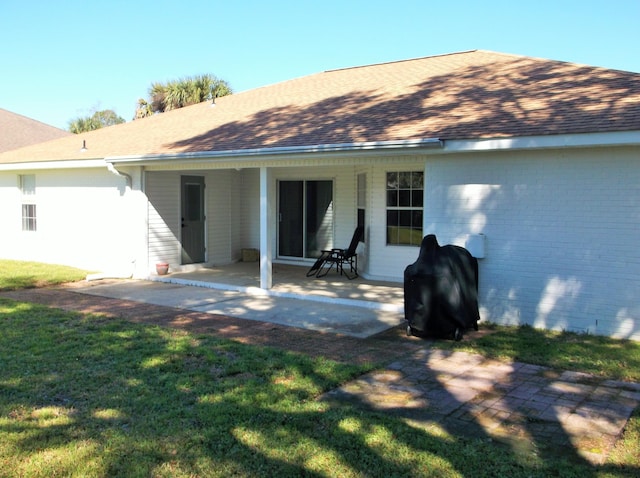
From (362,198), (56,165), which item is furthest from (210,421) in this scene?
(56,165)

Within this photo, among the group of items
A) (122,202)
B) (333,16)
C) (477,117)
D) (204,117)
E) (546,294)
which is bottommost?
(546,294)

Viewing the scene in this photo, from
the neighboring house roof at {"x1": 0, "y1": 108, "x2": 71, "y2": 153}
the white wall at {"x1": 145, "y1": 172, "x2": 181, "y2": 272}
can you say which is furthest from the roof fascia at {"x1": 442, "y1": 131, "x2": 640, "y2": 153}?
the neighboring house roof at {"x1": 0, "y1": 108, "x2": 71, "y2": 153}

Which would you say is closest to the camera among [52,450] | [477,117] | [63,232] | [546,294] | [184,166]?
[52,450]

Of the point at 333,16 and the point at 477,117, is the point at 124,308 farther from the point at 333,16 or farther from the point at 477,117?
the point at 333,16

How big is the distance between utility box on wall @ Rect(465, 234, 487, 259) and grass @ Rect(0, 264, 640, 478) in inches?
63.6

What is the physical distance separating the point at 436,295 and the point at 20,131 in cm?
2535

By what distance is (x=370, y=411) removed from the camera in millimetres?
4617

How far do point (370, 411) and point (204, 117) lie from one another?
37.7 feet

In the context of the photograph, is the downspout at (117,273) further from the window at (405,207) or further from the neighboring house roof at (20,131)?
the neighboring house roof at (20,131)

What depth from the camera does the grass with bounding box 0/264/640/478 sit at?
11.9ft

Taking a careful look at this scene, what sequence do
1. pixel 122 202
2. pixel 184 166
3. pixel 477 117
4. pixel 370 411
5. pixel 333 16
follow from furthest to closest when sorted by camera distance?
pixel 333 16 → pixel 122 202 → pixel 184 166 → pixel 477 117 → pixel 370 411

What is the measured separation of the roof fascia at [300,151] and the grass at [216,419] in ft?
9.56

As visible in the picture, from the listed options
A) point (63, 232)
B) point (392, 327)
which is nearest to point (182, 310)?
point (392, 327)

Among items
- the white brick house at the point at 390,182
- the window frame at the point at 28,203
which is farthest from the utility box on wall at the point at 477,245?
the window frame at the point at 28,203
